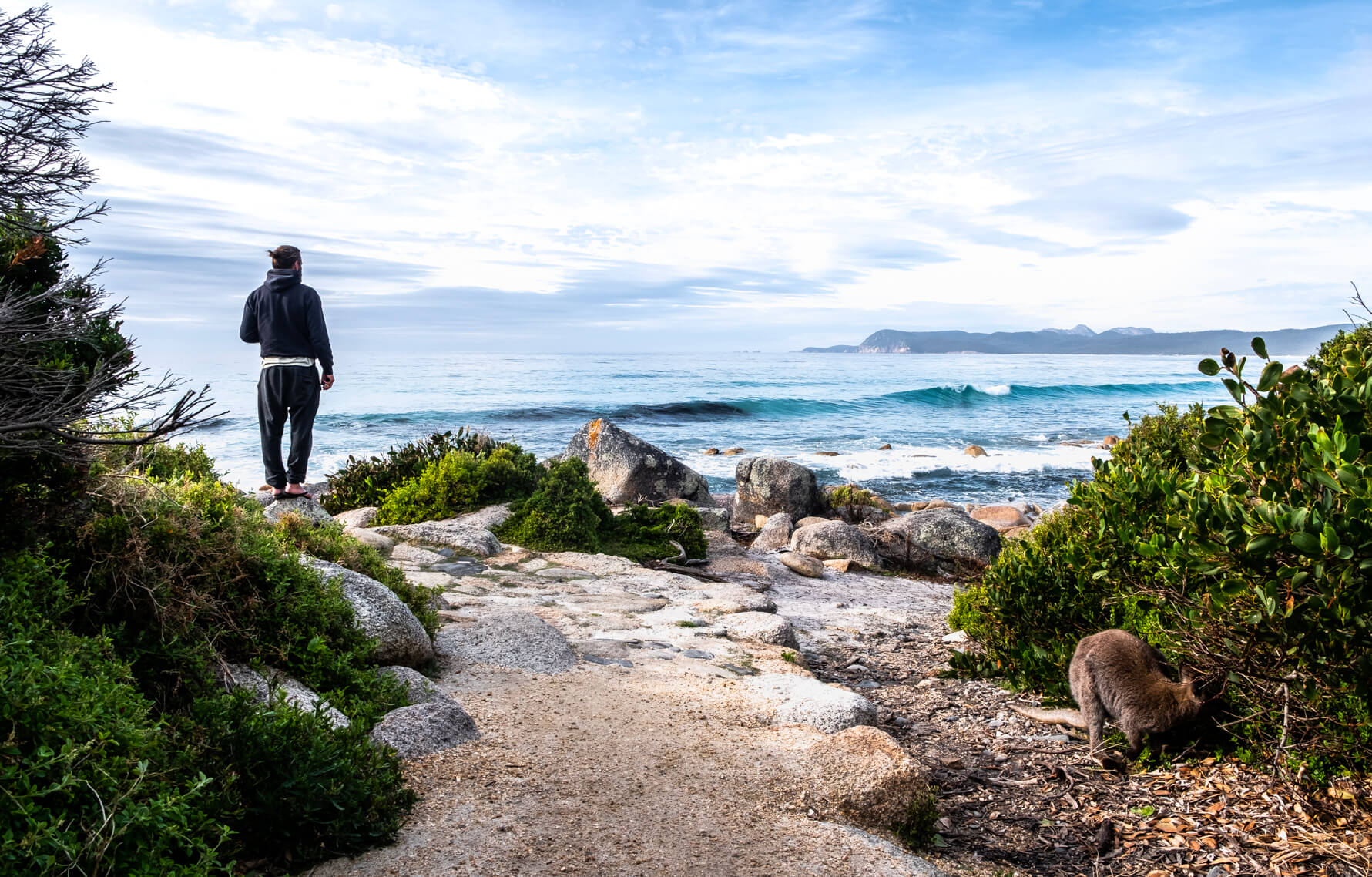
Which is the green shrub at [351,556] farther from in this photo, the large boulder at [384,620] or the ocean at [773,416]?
the ocean at [773,416]

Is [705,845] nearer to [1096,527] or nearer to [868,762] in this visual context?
[868,762]

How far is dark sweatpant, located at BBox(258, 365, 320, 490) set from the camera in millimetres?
9828

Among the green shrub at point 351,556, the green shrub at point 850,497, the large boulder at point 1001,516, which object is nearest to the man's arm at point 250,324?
the green shrub at point 351,556

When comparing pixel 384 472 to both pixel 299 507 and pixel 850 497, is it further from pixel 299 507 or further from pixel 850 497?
pixel 850 497

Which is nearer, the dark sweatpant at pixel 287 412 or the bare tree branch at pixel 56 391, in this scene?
the bare tree branch at pixel 56 391

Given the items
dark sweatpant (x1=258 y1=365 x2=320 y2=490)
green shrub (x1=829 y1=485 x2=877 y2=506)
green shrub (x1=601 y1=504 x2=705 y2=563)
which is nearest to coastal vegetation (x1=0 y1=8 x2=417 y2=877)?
dark sweatpant (x1=258 y1=365 x2=320 y2=490)

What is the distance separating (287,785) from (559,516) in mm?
7352

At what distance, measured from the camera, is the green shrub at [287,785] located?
3.04 m

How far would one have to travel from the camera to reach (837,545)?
1238 cm

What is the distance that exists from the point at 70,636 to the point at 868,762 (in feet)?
11.0

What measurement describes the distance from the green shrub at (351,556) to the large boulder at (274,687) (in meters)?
1.44

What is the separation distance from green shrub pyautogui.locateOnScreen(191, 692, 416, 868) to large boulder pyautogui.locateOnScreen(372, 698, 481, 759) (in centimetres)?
60

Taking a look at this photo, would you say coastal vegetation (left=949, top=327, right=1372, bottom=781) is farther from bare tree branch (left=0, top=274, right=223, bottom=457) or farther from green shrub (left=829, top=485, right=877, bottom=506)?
green shrub (left=829, top=485, right=877, bottom=506)

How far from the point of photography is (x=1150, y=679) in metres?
4.64
